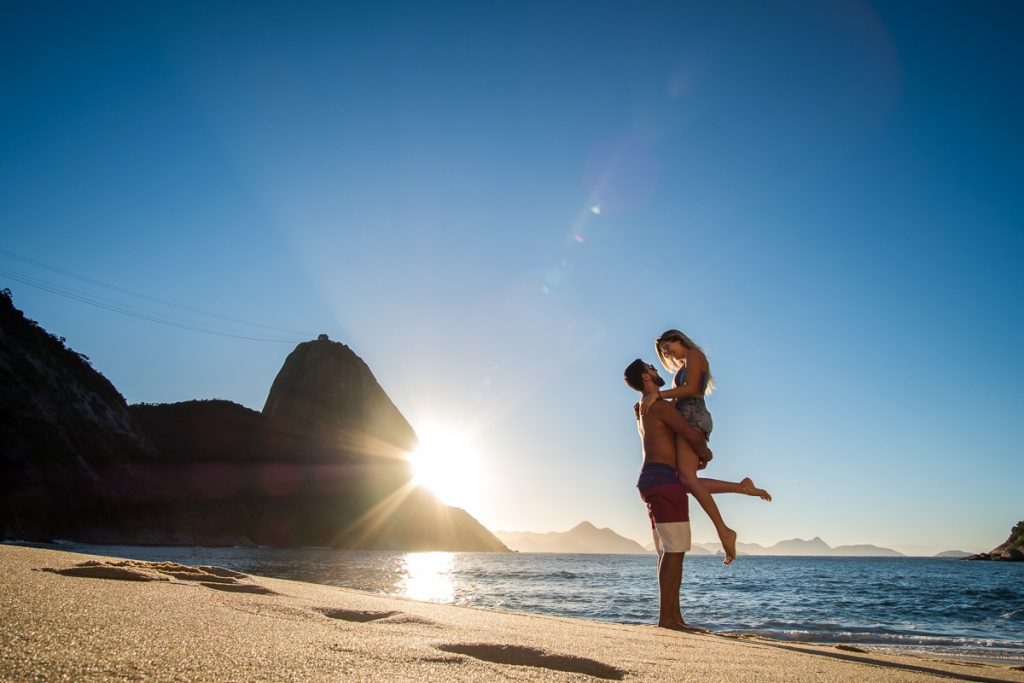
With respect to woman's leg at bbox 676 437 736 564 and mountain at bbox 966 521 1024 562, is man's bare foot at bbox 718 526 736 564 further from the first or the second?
mountain at bbox 966 521 1024 562

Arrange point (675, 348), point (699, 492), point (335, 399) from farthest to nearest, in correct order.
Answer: point (335, 399)
point (675, 348)
point (699, 492)

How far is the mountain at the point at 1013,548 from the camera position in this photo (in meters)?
84.1

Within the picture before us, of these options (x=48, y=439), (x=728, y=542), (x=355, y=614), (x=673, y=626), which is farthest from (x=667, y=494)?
(x=48, y=439)

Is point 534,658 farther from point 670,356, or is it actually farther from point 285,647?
point 670,356

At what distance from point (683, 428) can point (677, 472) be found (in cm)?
39

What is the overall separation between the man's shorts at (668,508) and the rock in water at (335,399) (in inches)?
3873

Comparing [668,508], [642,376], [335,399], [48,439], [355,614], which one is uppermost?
Answer: [335,399]

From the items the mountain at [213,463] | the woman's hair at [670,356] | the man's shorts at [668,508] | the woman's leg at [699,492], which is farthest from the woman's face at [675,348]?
the mountain at [213,463]

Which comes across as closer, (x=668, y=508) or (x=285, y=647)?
(x=285, y=647)

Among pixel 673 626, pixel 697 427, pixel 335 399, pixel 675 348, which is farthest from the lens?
pixel 335 399

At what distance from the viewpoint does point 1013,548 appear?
86312 millimetres

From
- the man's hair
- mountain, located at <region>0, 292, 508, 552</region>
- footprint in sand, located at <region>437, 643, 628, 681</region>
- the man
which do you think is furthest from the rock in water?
footprint in sand, located at <region>437, 643, 628, 681</region>

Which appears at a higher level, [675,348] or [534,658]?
[675,348]

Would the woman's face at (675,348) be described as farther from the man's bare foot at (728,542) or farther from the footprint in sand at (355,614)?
the footprint in sand at (355,614)
